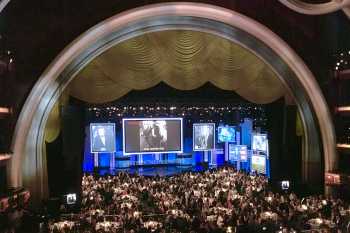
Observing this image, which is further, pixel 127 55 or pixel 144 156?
pixel 144 156

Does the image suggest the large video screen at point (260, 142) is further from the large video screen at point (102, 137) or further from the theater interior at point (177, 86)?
the large video screen at point (102, 137)

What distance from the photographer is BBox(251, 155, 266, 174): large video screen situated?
21.4 m

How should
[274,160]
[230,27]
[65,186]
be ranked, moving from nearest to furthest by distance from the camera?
[230,27]
[65,186]
[274,160]

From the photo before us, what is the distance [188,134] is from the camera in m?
26.7

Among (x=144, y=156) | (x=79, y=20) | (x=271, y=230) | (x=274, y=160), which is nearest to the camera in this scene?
(x=271, y=230)

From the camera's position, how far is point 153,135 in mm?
23797

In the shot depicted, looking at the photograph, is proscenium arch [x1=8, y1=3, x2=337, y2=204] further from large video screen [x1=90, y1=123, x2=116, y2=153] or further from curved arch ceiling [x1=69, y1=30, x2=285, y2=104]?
large video screen [x1=90, y1=123, x2=116, y2=153]

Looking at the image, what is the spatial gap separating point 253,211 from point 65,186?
664cm

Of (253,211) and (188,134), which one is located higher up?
(188,134)

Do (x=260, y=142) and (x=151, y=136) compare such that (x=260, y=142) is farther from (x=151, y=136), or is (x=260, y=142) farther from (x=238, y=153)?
(x=151, y=136)

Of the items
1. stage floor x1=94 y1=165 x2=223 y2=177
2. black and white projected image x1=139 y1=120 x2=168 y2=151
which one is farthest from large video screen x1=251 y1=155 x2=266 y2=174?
black and white projected image x1=139 y1=120 x2=168 y2=151

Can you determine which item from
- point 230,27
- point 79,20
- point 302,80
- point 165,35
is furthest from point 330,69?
point 79,20

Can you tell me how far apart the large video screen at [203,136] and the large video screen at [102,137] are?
4.84 m

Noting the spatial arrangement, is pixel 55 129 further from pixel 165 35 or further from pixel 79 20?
pixel 165 35
